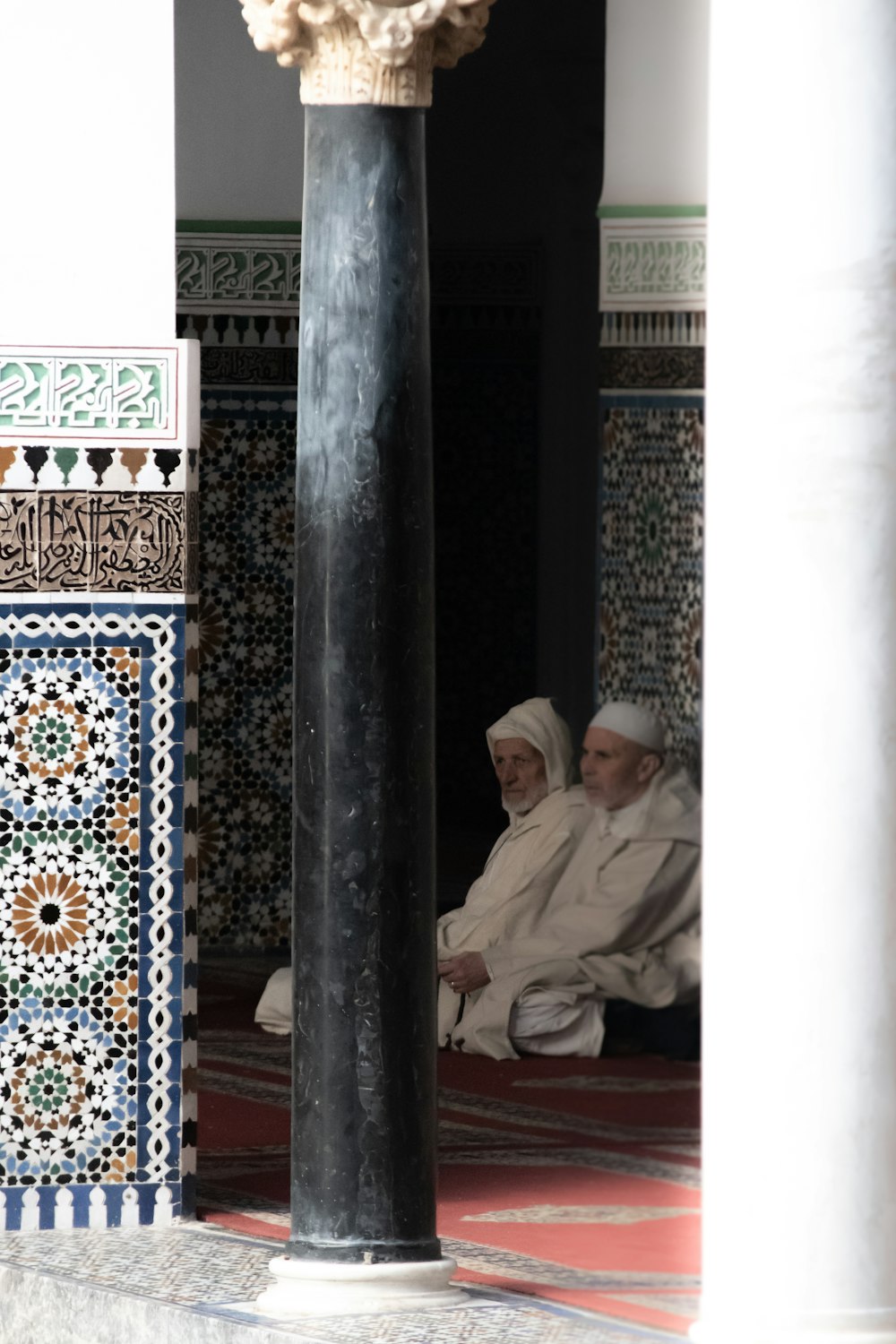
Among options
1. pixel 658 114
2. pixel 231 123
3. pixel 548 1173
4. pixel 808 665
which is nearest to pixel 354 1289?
pixel 548 1173

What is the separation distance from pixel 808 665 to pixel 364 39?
3.05 ft

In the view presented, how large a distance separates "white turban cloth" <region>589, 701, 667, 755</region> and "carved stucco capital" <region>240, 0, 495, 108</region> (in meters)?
1.04

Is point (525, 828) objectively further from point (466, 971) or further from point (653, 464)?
point (653, 464)

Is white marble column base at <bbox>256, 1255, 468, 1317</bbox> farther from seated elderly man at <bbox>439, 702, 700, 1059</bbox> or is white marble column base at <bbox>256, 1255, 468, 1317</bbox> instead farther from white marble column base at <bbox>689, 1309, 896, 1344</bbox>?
seated elderly man at <bbox>439, 702, 700, 1059</bbox>

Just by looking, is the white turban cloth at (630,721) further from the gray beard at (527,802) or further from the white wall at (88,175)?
the white wall at (88,175)

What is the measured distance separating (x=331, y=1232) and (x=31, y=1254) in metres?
0.50

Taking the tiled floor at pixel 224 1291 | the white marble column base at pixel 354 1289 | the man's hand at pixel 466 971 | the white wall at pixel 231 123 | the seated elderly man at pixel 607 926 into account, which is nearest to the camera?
the tiled floor at pixel 224 1291

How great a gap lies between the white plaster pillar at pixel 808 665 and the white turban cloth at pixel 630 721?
3.62 ft

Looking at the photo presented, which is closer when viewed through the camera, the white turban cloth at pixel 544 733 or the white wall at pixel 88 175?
the white wall at pixel 88 175

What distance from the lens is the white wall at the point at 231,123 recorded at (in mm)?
5215

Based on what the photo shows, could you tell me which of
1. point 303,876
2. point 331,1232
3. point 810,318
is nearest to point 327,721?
point 303,876

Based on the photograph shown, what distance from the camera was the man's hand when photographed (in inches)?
172

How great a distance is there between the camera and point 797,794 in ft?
8.40

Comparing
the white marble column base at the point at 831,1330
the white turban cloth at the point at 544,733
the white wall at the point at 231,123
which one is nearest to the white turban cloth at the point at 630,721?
the white turban cloth at the point at 544,733
